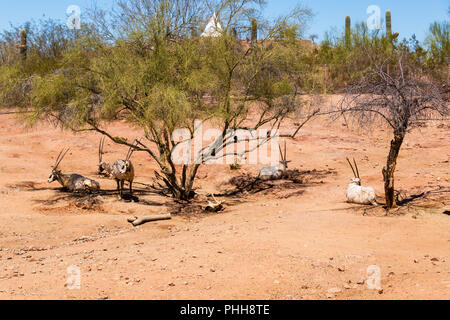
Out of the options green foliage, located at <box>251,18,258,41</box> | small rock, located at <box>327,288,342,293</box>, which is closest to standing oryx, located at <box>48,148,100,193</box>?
green foliage, located at <box>251,18,258,41</box>

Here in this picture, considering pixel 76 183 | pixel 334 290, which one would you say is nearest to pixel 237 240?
pixel 334 290

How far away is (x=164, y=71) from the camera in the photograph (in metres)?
11.7

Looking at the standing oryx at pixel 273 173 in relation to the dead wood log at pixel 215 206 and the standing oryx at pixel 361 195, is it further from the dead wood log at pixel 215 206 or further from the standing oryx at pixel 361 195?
the standing oryx at pixel 361 195

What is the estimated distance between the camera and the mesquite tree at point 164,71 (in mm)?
11500

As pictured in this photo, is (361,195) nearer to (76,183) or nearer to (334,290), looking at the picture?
(334,290)

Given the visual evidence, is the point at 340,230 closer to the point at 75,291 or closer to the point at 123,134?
the point at 75,291

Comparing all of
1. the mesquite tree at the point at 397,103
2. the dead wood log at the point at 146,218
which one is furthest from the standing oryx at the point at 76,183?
the mesquite tree at the point at 397,103

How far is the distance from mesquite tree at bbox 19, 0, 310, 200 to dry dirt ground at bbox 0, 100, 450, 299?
6.77 feet

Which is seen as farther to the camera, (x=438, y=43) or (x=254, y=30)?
(x=438, y=43)

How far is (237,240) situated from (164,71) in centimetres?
524

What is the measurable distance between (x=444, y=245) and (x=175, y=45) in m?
7.51

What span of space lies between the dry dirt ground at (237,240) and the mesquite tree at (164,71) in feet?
6.77
